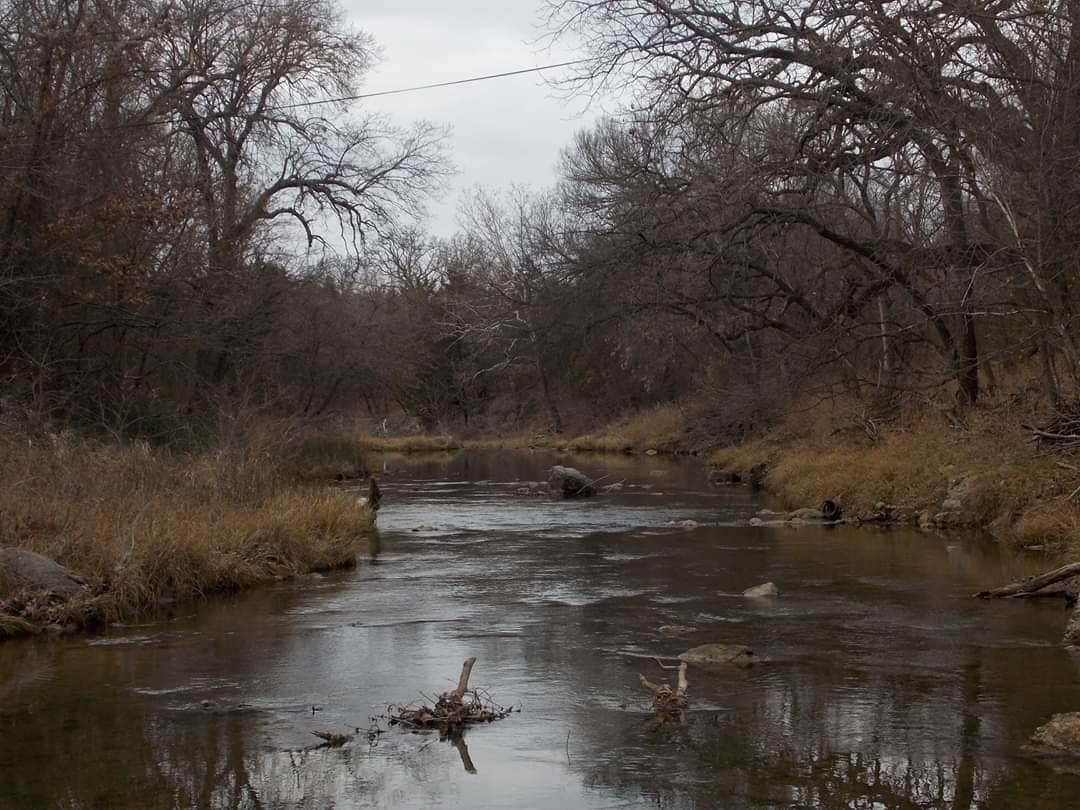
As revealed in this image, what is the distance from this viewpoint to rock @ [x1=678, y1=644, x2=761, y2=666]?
410 inches

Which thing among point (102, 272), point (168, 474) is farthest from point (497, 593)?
point (102, 272)

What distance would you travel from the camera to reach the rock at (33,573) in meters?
12.2

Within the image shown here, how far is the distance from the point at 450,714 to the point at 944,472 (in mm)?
13846

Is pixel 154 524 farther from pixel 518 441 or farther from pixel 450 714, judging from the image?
pixel 518 441

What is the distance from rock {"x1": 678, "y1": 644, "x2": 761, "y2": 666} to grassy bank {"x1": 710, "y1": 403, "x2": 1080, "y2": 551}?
5.64 m

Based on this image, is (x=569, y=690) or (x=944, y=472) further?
(x=944, y=472)

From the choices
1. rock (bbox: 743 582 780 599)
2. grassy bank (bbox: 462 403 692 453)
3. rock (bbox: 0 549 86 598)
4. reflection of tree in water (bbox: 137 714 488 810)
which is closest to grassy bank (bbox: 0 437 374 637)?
rock (bbox: 0 549 86 598)

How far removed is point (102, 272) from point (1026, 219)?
14.8m

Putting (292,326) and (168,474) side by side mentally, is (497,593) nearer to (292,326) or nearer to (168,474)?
(168,474)

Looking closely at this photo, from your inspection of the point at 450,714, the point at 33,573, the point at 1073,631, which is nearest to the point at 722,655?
the point at 450,714

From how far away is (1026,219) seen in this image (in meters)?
16.9

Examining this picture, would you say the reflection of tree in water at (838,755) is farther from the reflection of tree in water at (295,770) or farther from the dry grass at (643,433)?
the dry grass at (643,433)

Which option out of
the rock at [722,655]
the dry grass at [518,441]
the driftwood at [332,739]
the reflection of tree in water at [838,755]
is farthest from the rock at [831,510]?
the dry grass at [518,441]

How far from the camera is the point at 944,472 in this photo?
2044 cm
